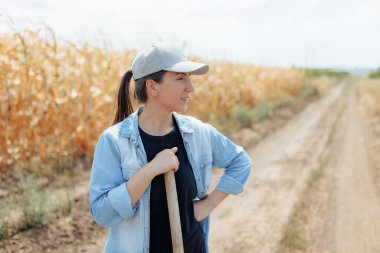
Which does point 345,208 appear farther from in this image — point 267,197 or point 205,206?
point 205,206

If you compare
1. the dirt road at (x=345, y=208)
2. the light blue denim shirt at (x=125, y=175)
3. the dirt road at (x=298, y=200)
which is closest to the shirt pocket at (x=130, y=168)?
the light blue denim shirt at (x=125, y=175)

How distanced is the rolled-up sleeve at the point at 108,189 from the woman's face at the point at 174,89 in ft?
1.02

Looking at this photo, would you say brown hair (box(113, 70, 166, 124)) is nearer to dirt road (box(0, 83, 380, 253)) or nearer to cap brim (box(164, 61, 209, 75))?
cap brim (box(164, 61, 209, 75))

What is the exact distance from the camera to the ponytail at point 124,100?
82.6 inches

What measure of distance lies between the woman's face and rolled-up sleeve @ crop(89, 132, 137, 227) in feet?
1.02

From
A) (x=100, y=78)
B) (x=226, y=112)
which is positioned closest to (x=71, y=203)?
(x=100, y=78)

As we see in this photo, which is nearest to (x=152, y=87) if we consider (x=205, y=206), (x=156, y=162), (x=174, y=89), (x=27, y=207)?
(x=174, y=89)

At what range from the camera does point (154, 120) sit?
2.00 m

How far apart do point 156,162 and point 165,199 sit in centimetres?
23

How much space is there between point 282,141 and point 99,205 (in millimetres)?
8596

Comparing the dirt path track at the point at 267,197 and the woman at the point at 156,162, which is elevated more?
the woman at the point at 156,162

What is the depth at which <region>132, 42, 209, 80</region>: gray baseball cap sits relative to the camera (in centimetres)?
188

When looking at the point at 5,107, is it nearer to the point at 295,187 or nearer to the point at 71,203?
the point at 71,203

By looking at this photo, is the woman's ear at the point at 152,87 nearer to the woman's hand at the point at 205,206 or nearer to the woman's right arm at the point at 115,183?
the woman's right arm at the point at 115,183
